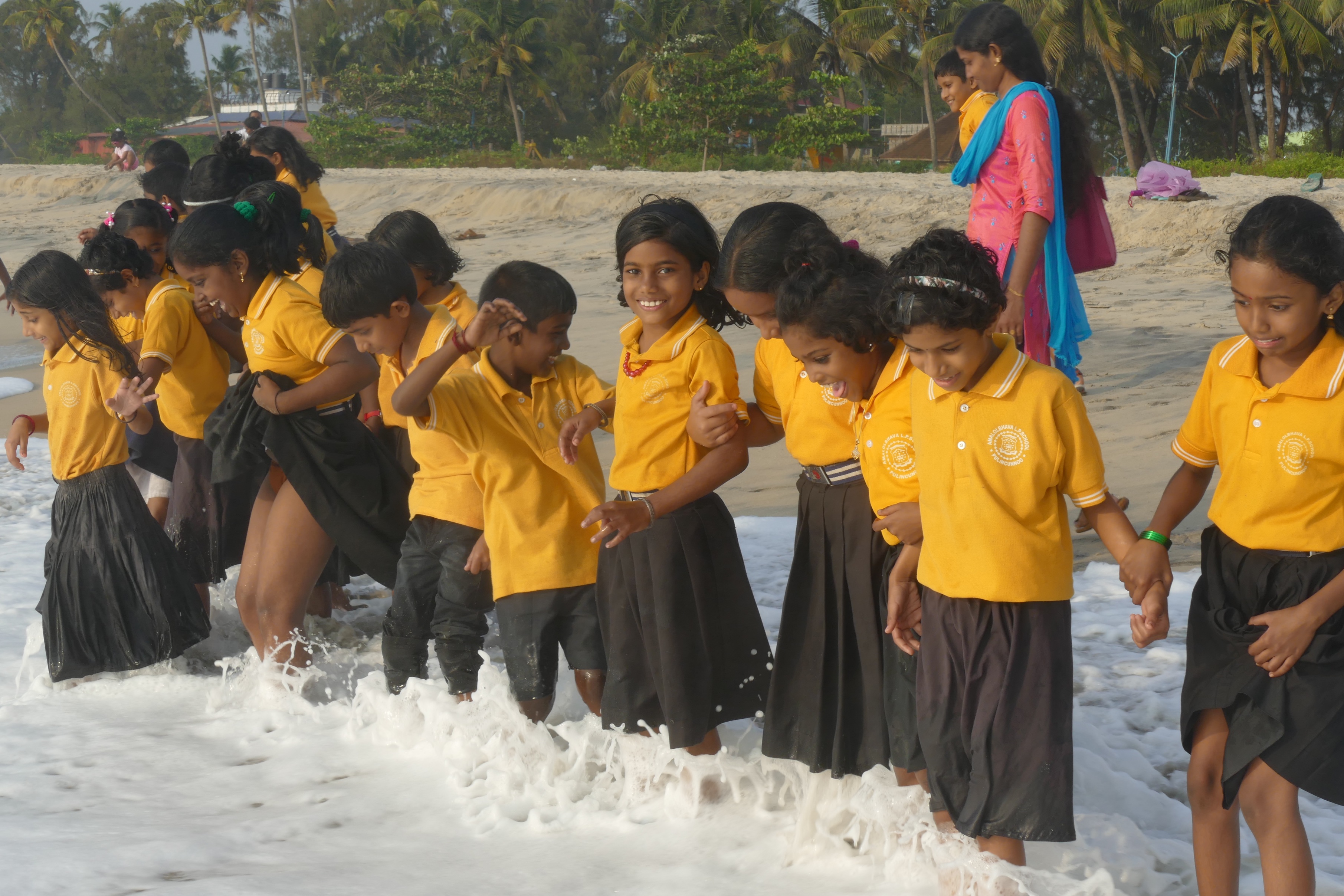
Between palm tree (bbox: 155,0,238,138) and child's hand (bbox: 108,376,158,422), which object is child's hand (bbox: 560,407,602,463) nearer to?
child's hand (bbox: 108,376,158,422)

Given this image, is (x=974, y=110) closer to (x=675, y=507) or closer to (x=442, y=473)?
(x=675, y=507)

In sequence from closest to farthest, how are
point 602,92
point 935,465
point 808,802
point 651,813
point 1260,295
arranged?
point 1260,295 < point 935,465 < point 808,802 < point 651,813 < point 602,92

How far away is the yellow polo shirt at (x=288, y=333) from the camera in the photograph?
358cm

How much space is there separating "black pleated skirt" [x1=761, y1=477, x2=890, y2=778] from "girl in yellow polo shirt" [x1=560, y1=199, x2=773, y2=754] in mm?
196

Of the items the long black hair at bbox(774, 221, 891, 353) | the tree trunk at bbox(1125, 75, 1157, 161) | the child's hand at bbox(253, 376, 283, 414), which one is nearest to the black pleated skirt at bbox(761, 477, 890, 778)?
the long black hair at bbox(774, 221, 891, 353)

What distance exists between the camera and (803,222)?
106 inches

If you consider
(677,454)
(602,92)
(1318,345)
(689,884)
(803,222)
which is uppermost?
(602,92)

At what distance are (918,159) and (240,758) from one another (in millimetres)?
27371

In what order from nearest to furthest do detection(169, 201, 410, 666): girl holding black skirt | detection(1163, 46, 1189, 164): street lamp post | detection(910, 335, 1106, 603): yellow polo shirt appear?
detection(910, 335, 1106, 603): yellow polo shirt, detection(169, 201, 410, 666): girl holding black skirt, detection(1163, 46, 1189, 164): street lamp post

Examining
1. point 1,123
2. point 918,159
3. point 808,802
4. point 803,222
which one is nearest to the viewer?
point 803,222

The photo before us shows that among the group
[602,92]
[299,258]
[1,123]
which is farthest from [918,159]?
[1,123]

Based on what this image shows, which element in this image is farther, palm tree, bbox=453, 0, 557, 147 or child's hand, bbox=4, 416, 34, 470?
palm tree, bbox=453, 0, 557, 147

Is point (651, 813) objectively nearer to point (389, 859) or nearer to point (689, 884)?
point (689, 884)

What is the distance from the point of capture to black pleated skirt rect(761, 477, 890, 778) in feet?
8.45
